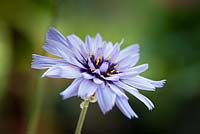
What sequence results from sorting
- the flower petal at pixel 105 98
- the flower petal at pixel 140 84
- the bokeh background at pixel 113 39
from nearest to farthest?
1. the flower petal at pixel 105 98
2. the flower petal at pixel 140 84
3. the bokeh background at pixel 113 39

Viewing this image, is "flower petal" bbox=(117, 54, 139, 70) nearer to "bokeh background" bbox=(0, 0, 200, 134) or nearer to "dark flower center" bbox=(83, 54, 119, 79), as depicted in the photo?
"dark flower center" bbox=(83, 54, 119, 79)

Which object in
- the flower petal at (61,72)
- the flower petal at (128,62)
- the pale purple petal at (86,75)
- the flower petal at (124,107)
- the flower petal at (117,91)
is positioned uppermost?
the flower petal at (128,62)

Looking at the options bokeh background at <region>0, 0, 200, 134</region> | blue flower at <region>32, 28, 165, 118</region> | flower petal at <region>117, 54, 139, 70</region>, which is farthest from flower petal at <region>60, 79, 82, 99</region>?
bokeh background at <region>0, 0, 200, 134</region>

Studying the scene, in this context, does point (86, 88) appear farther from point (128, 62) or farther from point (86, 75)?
point (128, 62)

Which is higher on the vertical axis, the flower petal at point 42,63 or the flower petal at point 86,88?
the flower petal at point 42,63

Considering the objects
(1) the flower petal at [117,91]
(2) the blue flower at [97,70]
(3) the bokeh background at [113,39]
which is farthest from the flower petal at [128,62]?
(3) the bokeh background at [113,39]

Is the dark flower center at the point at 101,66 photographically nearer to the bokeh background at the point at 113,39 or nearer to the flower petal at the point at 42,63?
the flower petal at the point at 42,63
